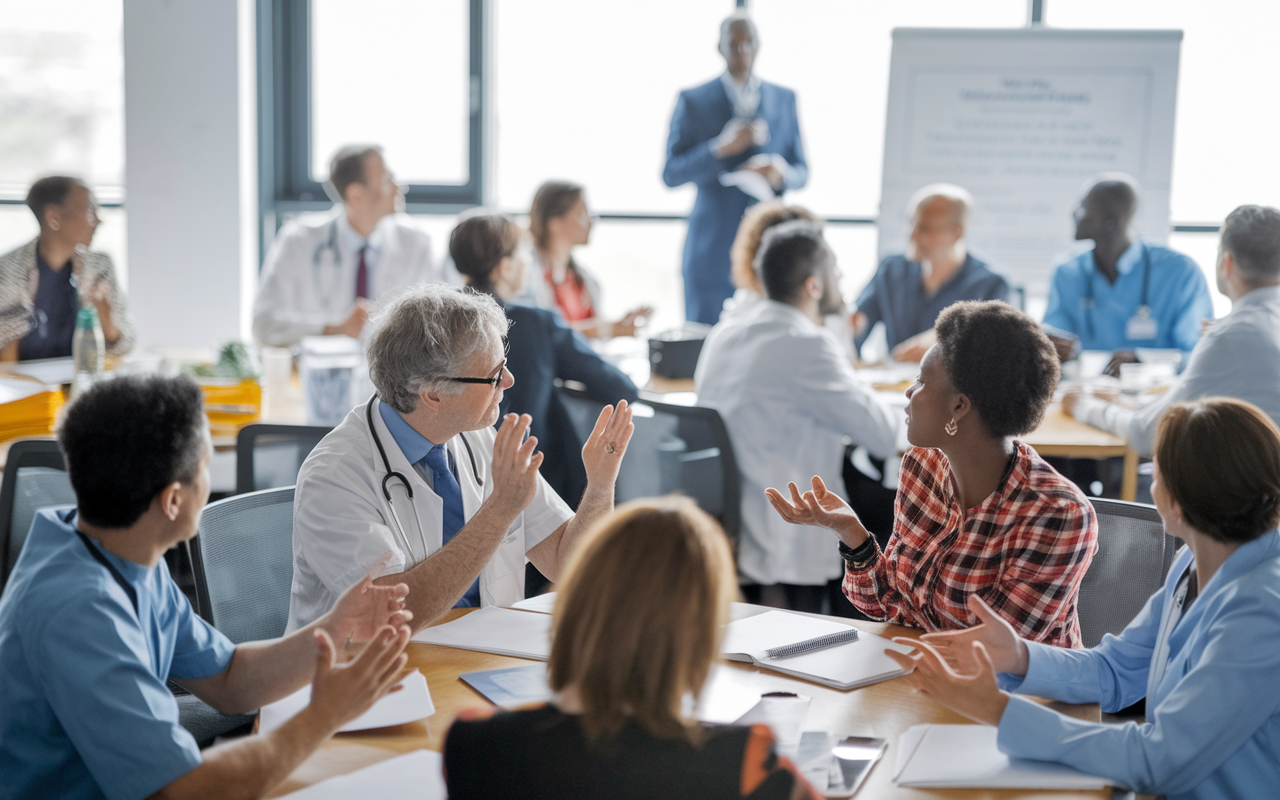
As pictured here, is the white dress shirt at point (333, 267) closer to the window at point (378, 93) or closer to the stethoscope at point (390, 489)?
the window at point (378, 93)

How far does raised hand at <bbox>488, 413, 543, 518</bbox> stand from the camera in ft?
5.62

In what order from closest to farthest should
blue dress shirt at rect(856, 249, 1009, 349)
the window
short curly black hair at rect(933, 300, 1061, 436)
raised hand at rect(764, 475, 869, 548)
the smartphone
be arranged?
the smartphone, short curly black hair at rect(933, 300, 1061, 436), raised hand at rect(764, 475, 869, 548), blue dress shirt at rect(856, 249, 1009, 349), the window

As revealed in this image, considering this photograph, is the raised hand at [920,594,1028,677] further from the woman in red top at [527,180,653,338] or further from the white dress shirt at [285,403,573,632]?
the woman in red top at [527,180,653,338]

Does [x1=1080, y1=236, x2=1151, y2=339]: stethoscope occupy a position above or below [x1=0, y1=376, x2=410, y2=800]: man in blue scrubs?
above

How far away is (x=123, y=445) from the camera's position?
1224 mm

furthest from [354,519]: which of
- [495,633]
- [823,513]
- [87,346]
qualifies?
[87,346]

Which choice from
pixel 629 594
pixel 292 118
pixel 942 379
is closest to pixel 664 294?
pixel 292 118

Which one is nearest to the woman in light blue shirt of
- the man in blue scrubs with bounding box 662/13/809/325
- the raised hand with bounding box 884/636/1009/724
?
the raised hand with bounding box 884/636/1009/724

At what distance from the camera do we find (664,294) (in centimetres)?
691

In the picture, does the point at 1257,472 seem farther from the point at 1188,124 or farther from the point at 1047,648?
the point at 1188,124

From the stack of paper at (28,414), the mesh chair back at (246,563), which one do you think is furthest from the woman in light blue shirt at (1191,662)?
the stack of paper at (28,414)

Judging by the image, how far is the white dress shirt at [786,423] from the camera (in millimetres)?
3027

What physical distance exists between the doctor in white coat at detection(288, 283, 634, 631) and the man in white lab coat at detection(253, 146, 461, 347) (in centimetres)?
240

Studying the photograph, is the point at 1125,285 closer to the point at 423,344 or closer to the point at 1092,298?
the point at 1092,298
